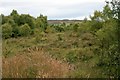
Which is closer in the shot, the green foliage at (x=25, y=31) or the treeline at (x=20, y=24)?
the treeline at (x=20, y=24)

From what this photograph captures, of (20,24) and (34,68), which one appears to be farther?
(20,24)

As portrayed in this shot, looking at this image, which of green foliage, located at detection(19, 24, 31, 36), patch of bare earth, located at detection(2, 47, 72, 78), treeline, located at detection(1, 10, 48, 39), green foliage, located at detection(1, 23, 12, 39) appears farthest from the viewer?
green foliage, located at detection(19, 24, 31, 36)

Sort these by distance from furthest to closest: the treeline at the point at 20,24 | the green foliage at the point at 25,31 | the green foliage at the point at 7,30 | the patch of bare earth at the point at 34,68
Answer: the green foliage at the point at 25,31, the treeline at the point at 20,24, the green foliage at the point at 7,30, the patch of bare earth at the point at 34,68

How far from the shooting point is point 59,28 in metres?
39.2

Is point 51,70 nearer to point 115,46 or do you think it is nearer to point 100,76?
point 100,76

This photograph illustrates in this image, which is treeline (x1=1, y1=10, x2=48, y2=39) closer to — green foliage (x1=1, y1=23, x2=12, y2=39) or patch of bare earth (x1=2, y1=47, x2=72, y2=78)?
green foliage (x1=1, y1=23, x2=12, y2=39)

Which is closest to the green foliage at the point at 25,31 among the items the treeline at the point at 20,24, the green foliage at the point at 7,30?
the treeline at the point at 20,24

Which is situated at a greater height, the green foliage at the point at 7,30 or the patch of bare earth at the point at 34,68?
the patch of bare earth at the point at 34,68

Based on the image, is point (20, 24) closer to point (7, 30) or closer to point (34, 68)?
point (7, 30)

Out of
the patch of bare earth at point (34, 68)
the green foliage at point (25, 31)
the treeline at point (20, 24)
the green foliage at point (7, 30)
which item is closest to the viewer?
the patch of bare earth at point (34, 68)

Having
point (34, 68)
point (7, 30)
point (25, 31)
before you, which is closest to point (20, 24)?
point (25, 31)

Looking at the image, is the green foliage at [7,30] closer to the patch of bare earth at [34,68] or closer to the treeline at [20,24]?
the treeline at [20,24]

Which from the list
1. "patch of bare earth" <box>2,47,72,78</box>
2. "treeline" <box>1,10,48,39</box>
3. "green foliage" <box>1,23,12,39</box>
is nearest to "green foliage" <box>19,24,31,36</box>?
"treeline" <box>1,10,48,39</box>

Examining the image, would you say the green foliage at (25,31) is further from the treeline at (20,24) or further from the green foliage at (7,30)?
the green foliage at (7,30)
